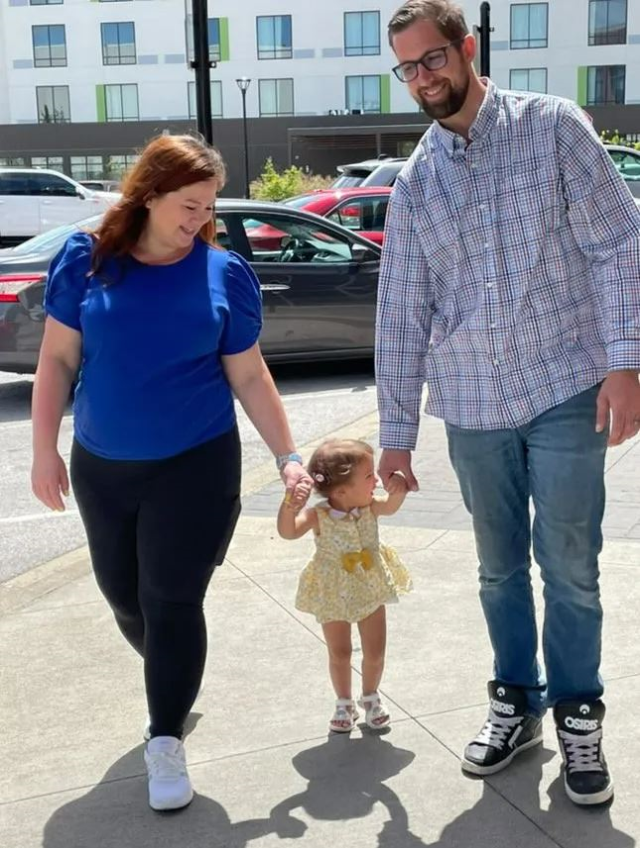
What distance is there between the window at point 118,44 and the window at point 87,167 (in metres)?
5.84

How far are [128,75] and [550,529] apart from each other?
196 feet

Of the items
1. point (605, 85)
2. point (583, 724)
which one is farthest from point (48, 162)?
point (583, 724)

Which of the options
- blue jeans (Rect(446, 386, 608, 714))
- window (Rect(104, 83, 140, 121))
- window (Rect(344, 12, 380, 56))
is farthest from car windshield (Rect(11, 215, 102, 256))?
window (Rect(104, 83, 140, 121))

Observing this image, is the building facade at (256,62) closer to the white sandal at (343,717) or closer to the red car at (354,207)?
the red car at (354,207)

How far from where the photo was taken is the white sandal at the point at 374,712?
359 centimetres

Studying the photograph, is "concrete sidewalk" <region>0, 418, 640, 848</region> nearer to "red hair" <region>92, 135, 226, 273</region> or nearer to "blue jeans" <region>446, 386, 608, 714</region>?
"blue jeans" <region>446, 386, 608, 714</region>

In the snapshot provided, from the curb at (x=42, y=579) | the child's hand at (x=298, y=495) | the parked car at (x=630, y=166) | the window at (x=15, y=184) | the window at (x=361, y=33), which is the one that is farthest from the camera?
the window at (x=361, y=33)

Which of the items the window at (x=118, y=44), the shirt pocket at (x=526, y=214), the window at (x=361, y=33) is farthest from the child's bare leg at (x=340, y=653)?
the window at (x=118, y=44)

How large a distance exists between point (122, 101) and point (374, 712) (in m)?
59.0

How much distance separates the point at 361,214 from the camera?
1462 cm

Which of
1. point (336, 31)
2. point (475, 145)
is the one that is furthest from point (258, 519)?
point (336, 31)

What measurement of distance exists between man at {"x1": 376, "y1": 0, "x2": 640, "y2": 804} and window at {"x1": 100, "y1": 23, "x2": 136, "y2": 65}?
2322 inches

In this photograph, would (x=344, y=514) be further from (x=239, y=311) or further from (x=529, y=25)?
(x=529, y=25)

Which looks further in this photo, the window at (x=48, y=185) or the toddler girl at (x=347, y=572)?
the window at (x=48, y=185)
